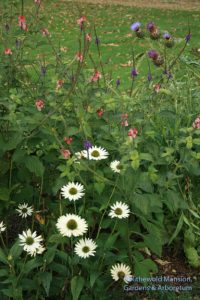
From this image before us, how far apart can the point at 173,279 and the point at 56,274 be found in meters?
0.62

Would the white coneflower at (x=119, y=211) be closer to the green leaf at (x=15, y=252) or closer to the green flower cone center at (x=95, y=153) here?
the green flower cone center at (x=95, y=153)

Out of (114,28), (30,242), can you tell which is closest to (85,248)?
(30,242)

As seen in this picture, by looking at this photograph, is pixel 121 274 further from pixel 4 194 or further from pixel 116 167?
pixel 4 194

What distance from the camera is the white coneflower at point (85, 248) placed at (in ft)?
7.75

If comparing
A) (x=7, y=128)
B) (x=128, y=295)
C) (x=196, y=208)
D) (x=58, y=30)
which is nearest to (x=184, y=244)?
(x=196, y=208)

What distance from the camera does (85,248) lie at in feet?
7.85

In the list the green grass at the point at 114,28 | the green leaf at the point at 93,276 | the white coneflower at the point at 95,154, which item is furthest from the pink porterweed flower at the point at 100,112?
the green grass at the point at 114,28

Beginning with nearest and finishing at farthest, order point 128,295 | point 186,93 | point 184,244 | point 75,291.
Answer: point 75,291 < point 128,295 < point 184,244 < point 186,93

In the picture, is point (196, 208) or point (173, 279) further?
point (196, 208)

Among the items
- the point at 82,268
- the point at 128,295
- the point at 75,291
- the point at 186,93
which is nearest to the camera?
the point at 75,291

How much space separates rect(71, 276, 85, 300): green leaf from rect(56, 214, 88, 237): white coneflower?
24 centimetres

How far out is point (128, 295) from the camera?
108 inches

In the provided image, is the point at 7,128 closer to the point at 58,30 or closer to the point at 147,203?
the point at 147,203

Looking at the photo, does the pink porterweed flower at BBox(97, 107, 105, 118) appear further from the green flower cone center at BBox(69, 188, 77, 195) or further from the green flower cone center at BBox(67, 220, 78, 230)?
the green flower cone center at BBox(67, 220, 78, 230)
